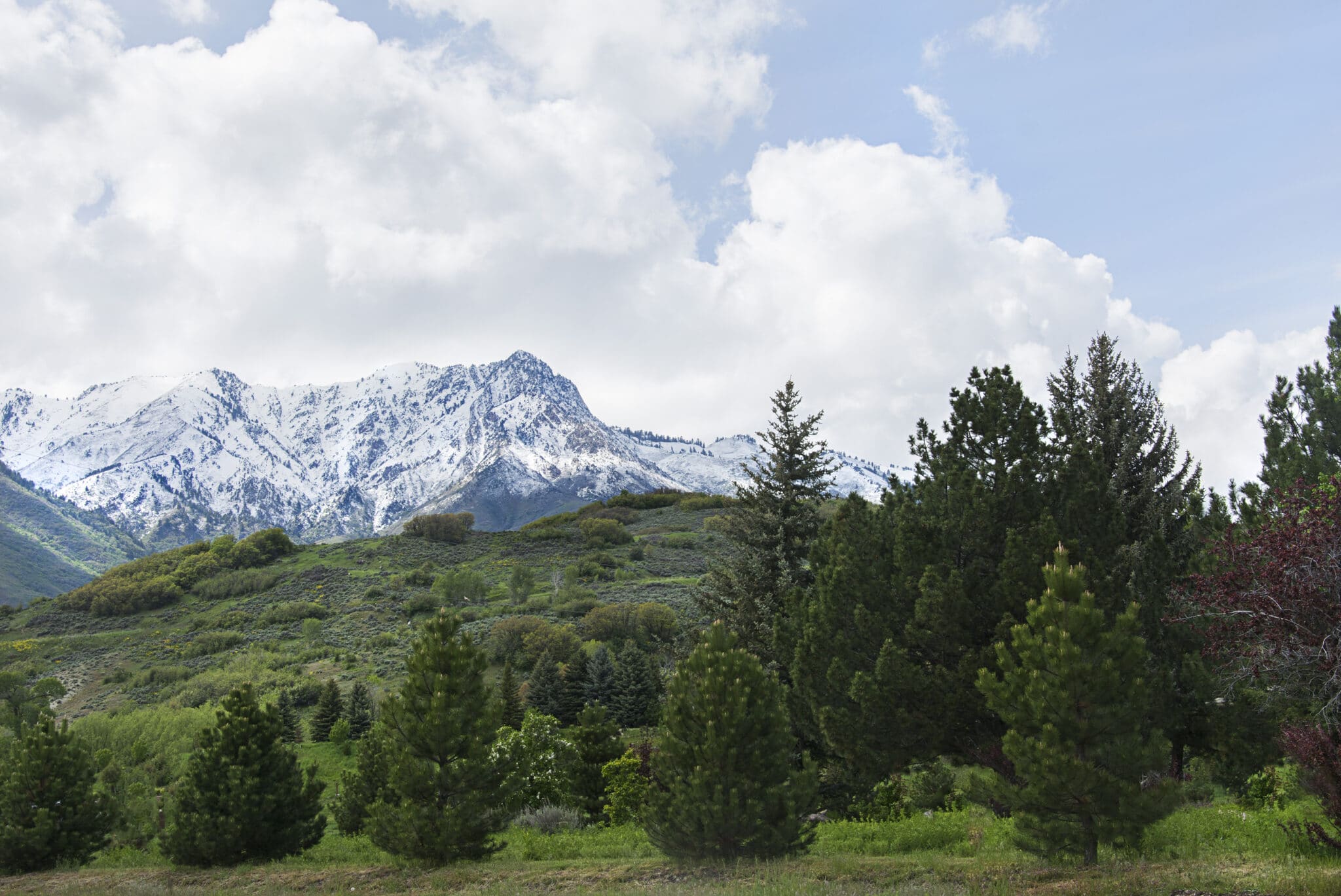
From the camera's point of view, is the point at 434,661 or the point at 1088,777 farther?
the point at 434,661

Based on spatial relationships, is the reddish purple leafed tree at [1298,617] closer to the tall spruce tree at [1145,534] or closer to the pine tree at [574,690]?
the tall spruce tree at [1145,534]

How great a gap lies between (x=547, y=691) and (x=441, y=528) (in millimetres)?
61115

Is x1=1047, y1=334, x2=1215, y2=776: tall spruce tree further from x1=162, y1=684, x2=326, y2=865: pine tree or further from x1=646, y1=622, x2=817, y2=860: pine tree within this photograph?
x1=162, y1=684, x2=326, y2=865: pine tree

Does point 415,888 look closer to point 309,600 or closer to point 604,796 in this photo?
point 604,796

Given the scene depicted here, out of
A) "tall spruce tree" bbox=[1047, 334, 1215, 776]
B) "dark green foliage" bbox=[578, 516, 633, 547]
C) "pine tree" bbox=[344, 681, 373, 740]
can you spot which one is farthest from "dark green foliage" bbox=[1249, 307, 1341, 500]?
"dark green foliage" bbox=[578, 516, 633, 547]

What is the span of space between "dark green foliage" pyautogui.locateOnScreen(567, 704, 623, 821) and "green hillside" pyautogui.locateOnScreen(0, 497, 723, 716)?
4344 millimetres

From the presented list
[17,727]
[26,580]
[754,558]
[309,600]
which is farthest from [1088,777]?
[26,580]

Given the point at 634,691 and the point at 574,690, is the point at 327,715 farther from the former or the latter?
the point at 634,691

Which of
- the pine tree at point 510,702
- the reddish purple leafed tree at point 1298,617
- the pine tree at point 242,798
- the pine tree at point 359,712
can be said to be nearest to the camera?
the reddish purple leafed tree at point 1298,617

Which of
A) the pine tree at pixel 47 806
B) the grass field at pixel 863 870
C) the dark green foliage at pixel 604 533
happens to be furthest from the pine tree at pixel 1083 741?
the dark green foliage at pixel 604 533

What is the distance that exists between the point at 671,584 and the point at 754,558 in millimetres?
43077

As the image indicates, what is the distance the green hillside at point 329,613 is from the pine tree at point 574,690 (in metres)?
5.35

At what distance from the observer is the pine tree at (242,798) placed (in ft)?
50.2

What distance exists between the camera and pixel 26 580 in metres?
194
